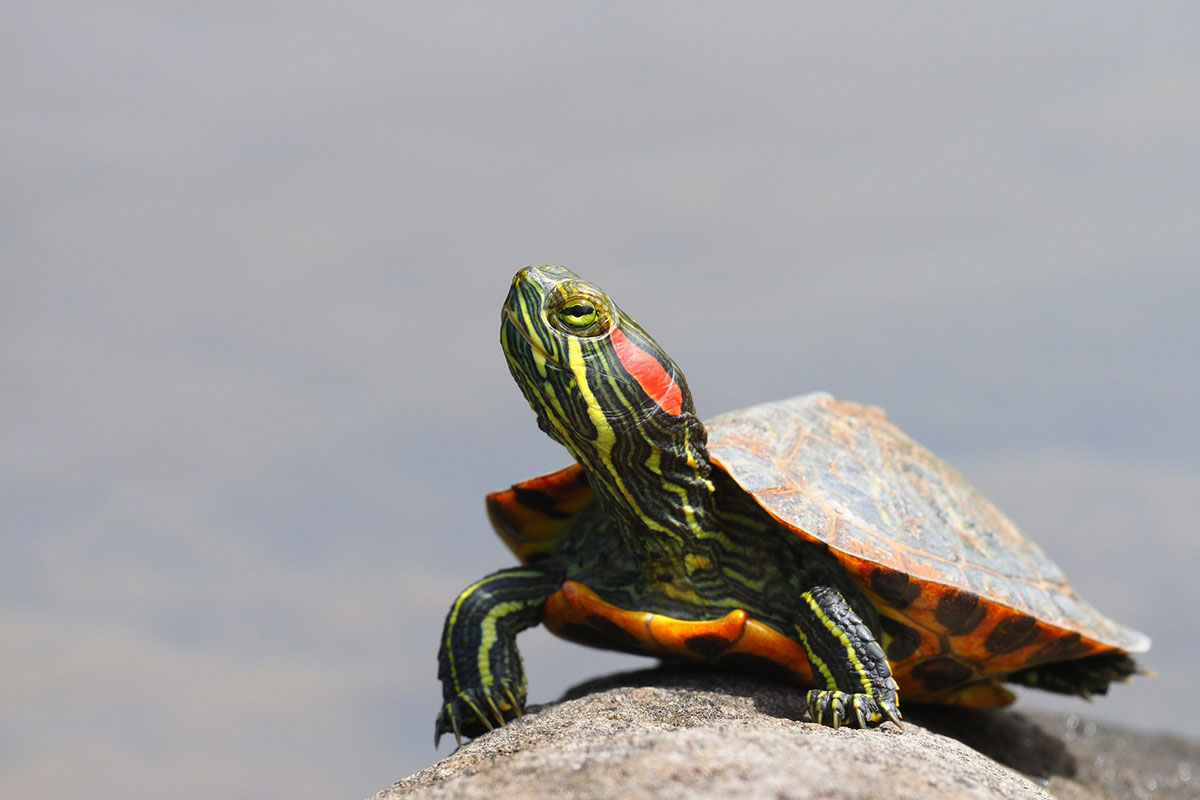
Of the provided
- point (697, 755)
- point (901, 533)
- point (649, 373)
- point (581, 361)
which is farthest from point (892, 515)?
point (697, 755)

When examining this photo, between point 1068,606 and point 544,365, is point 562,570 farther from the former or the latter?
point 1068,606

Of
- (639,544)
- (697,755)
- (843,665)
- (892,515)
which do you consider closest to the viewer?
(697,755)

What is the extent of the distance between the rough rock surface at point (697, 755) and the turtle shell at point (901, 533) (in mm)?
733

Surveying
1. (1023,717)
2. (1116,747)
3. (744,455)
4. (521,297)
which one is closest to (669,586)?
(744,455)

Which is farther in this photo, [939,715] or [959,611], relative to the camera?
[939,715]

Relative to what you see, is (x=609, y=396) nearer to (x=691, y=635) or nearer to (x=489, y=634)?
(x=691, y=635)

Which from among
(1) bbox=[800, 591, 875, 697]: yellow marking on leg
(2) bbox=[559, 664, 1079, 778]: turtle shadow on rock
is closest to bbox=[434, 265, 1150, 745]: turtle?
(1) bbox=[800, 591, 875, 697]: yellow marking on leg

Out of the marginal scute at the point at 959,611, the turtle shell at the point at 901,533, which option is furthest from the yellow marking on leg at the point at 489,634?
the marginal scute at the point at 959,611

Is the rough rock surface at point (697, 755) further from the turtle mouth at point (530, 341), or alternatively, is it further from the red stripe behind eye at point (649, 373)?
the turtle mouth at point (530, 341)

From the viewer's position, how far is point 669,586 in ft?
17.0

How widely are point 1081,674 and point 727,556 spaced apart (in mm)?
3478

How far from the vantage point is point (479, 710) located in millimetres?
Result: 5066

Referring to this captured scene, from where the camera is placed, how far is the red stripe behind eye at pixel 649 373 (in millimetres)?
4676

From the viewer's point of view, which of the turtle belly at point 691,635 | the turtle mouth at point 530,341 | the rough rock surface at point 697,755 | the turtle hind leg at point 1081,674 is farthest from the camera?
the turtle hind leg at point 1081,674
